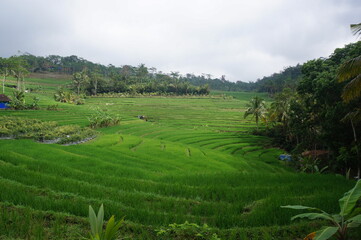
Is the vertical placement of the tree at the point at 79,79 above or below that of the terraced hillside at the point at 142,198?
above

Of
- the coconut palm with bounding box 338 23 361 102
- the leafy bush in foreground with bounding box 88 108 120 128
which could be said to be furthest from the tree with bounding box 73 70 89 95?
the coconut palm with bounding box 338 23 361 102

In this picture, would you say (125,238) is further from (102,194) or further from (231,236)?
(102,194)

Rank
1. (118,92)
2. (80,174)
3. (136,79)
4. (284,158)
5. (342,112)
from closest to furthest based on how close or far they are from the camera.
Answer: (80,174) < (342,112) < (284,158) < (118,92) < (136,79)

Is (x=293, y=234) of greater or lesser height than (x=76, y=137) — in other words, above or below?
above

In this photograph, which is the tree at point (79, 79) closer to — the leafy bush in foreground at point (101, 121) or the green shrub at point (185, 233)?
the leafy bush in foreground at point (101, 121)

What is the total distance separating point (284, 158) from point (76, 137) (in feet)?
62.7

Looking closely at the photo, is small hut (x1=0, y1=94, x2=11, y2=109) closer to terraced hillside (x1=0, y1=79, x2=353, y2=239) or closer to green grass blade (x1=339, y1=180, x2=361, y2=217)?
terraced hillside (x1=0, y1=79, x2=353, y2=239)

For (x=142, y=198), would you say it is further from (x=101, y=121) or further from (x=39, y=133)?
(x=101, y=121)

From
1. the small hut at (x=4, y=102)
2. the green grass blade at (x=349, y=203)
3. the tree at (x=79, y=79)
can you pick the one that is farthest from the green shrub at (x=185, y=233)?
the tree at (x=79, y=79)

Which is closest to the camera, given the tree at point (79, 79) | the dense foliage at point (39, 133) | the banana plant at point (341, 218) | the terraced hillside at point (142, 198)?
the banana plant at point (341, 218)

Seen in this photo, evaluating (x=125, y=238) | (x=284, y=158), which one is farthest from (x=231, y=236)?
(x=284, y=158)

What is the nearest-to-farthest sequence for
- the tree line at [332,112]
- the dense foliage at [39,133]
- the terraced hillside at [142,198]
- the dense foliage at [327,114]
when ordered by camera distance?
the terraced hillside at [142,198] < the tree line at [332,112] < the dense foliage at [327,114] < the dense foliage at [39,133]

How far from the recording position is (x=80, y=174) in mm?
8508

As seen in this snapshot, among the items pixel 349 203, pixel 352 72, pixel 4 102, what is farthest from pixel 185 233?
pixel 4 102
